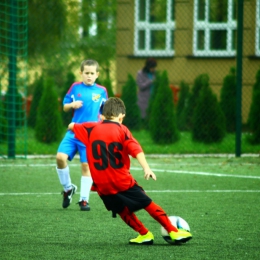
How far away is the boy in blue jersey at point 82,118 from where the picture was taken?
8266 millimetres

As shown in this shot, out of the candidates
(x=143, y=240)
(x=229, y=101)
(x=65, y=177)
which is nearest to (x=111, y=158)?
(x=143, y=240)

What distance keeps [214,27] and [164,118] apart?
4.38 m

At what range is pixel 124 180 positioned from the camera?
6.14 meters

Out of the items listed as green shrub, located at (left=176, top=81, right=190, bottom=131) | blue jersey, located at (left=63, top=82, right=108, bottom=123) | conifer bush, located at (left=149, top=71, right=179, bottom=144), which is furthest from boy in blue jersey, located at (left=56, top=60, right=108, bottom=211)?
green shrub, located at (left=176, top=81, right=190, bottom=131)

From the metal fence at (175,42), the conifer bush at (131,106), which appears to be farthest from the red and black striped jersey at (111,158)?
the conifer bush at (131,106)

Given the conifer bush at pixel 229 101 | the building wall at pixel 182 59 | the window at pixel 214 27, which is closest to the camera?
the conifer bush at pixel 229 101

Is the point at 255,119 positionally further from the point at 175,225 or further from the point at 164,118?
the point at 175,225

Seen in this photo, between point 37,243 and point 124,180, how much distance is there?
0.84 m

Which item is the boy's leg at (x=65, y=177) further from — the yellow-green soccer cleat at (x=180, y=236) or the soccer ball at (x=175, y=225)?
the yellow-green soccer cleat at (x=180, y=236)

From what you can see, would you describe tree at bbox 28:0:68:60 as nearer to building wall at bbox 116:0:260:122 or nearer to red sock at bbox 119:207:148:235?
building wall at bbox 116:0:260:122

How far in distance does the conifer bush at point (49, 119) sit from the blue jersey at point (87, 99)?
658cm

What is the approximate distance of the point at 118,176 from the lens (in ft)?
20.1

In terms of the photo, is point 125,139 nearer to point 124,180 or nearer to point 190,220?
point 124,180

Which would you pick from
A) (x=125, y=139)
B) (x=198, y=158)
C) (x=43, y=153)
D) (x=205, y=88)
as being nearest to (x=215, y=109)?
(x=205, y=88)
